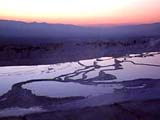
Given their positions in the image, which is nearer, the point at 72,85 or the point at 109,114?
the point at 109,114

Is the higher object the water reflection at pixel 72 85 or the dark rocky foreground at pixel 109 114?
the dark rocky foreground at pixel 109 114

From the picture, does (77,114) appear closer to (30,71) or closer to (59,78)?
(59,78)

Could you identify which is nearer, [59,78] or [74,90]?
[74,90]

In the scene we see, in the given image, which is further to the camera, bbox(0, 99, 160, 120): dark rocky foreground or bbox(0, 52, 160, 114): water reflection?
bbox(0, 52, 160, 114): water reflection

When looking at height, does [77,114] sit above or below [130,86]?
above

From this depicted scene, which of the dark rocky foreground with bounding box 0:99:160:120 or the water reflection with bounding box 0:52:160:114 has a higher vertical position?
the dark rocky foreground with bounding box 0:99:160:120

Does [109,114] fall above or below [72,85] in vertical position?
above

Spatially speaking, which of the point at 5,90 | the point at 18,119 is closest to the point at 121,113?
the point at 18,119

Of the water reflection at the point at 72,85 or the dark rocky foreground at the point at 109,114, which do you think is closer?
A: the dark rocky foreground at the point at 109,114
